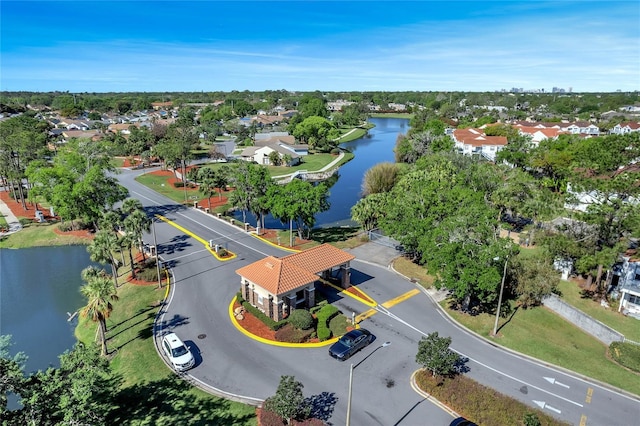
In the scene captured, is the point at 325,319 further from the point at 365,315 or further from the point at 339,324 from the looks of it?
the point at 365,315

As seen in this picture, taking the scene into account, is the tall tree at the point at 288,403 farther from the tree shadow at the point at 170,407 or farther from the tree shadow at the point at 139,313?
the tree shadow at the point at 139,313

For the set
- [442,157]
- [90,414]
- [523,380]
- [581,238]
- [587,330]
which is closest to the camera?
[90,414]

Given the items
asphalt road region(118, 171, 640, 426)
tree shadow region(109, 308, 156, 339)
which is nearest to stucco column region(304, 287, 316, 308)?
asphalt road region(118, 171, 640, 426)

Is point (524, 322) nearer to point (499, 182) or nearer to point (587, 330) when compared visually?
point (587, 330)

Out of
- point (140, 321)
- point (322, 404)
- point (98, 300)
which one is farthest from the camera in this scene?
point (140, 321)

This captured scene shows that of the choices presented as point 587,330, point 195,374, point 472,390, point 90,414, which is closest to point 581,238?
point 587,330

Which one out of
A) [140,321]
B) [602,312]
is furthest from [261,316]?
[602,312]

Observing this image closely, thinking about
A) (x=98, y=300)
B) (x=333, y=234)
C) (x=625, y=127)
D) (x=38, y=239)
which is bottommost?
(x=38, y=239)
